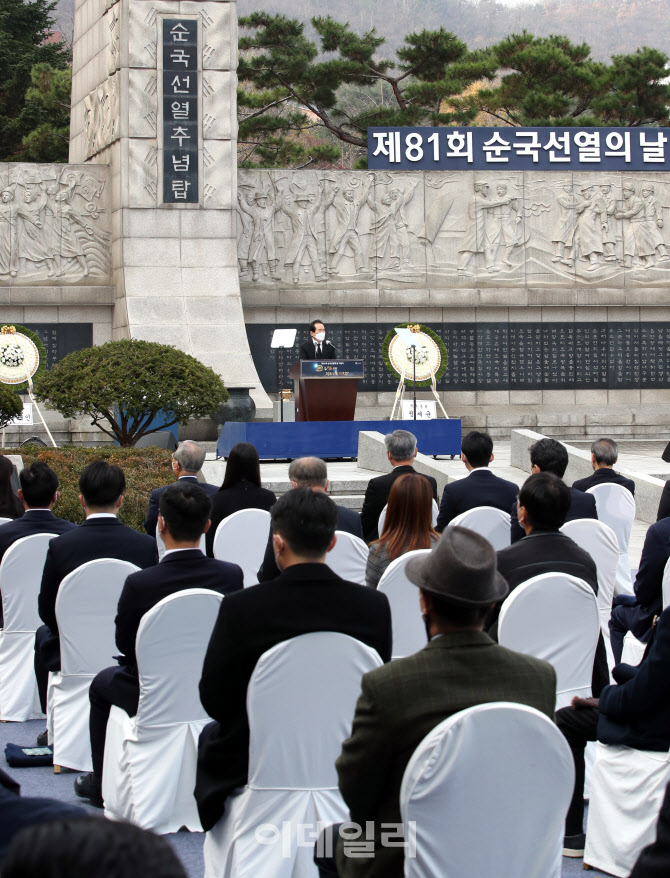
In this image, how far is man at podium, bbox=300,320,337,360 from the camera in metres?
12.7

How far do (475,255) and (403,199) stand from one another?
1.50 meters

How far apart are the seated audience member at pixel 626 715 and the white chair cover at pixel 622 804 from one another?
48mm

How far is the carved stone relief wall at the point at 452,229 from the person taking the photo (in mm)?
16969

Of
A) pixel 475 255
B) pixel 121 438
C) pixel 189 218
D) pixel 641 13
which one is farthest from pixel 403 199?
pixel 641 13

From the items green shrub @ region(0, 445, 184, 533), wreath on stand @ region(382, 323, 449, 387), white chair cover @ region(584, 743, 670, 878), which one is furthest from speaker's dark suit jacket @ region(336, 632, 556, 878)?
wreath on stand @ region(382, 323, 449, 387)

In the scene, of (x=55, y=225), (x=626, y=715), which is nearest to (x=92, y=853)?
(x=626, y=715)

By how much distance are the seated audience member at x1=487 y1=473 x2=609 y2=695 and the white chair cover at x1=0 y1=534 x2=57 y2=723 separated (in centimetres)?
216

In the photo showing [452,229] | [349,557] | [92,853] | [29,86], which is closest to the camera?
[92,853]

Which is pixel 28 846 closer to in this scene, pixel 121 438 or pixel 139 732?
pixel 139 732

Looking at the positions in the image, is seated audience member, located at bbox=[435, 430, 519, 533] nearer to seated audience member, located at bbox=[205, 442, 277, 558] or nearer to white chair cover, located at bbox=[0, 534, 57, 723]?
seated audience member, located at bbox=[205, 442, 277, 558]

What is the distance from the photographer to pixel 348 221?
17094 mm

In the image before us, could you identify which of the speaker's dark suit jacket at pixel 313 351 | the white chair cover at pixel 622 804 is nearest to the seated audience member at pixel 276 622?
the white chair cover at pixel 622 804

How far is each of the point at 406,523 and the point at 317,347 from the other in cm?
882

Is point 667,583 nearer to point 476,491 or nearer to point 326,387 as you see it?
point 476,491
